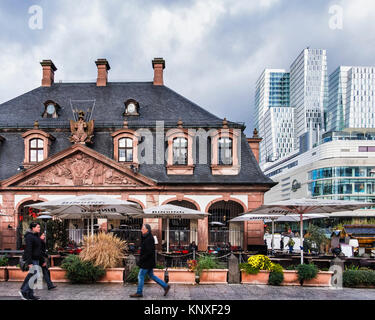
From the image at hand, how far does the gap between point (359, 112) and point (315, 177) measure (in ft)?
281

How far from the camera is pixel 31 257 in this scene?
37.3 ft

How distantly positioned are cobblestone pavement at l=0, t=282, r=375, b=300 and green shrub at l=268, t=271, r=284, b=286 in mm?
347

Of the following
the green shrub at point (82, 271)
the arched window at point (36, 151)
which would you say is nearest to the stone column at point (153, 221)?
the arched window at point (36, 151)

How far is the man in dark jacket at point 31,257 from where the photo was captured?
1093cm

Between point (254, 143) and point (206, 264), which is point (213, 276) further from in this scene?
point (254, 143)

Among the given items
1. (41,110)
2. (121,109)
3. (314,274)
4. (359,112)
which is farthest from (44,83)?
(359,112)

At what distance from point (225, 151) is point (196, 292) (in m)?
15.0

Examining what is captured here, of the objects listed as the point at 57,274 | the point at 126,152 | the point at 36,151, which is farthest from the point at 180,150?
the point at 57,274

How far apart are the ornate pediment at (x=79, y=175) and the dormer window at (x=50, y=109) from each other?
193 inches

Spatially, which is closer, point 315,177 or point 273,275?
point 273,275

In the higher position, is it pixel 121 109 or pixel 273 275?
pixel 121 109

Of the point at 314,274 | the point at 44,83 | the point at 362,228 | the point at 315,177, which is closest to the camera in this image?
the point at 314,274

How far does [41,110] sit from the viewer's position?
1176 inches
